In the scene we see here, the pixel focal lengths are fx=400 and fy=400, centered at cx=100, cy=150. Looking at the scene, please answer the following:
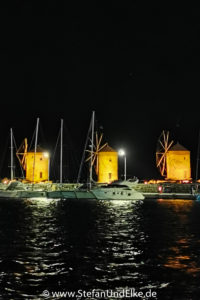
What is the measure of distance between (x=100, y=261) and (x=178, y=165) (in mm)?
64791

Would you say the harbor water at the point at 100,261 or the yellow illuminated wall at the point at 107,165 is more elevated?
the yellow illuminated wall at the point at 107,165

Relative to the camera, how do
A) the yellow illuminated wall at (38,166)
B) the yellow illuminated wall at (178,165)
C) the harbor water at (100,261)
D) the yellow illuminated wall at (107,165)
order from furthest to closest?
the yellow illuminated wall at (38,166), the yellow illuminated wall at (107,165), the yellow illuminated wall at (178,165), the harbor water at (100,261)

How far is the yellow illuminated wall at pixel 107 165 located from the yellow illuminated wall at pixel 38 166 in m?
13.6

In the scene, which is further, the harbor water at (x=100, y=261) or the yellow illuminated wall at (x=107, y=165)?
the yellow illuminated wall at (x=107, y=165)

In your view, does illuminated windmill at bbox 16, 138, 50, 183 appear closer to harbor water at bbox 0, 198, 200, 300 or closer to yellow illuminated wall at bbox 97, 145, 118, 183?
yellow illuminated wall at bbox 97, 145, 118, 183

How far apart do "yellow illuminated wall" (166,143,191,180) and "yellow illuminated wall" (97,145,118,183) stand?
11.4 m

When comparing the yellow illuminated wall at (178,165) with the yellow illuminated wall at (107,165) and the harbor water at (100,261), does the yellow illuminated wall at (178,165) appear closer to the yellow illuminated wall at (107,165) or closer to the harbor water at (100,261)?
the yellow illuminated wall at (107,165)

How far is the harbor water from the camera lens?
11602 millimetres

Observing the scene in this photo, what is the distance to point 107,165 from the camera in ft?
273

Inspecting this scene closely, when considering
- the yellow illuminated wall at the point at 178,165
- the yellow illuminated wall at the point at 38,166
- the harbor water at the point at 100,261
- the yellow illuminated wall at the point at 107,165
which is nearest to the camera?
the harbor water at the point at 100,261

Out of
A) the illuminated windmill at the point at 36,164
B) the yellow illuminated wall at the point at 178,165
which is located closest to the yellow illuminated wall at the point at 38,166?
the illuminated windmill at the point at 36,164

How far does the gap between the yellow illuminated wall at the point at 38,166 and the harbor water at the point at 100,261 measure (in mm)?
62848

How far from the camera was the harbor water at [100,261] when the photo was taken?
1160 cm

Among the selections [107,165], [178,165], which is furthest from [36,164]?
[178,165]
